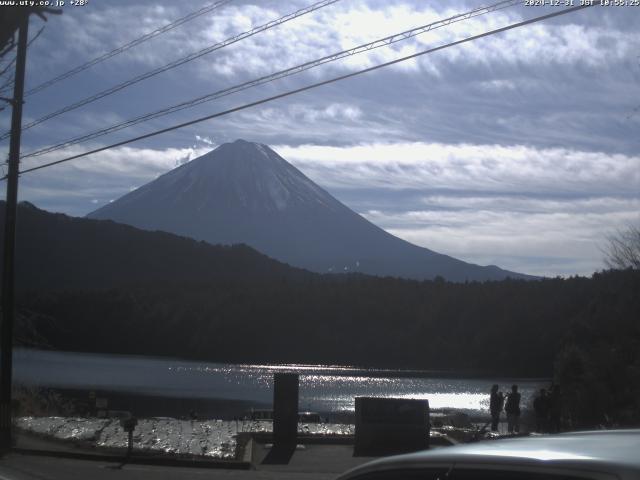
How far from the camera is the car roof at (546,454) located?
2414 millimetres

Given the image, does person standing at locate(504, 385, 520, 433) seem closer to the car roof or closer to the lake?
the car roof

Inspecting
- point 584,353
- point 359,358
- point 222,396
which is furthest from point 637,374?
point 359,358

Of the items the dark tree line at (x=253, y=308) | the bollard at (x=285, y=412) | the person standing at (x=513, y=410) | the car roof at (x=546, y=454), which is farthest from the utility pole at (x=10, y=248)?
the dark tree line at (x=253, y=308)

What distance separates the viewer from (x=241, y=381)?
81625 mm

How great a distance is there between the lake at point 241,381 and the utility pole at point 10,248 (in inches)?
1516

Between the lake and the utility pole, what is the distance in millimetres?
38505

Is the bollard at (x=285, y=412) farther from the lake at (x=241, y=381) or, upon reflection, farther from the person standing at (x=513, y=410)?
the lake at (x=241, y=381)

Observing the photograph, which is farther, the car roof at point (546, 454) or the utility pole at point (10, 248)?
the utility pole at point (10, 248)

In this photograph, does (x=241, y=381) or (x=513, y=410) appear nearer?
(x=513, y=410)

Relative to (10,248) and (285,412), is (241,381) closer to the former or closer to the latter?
(10,248)

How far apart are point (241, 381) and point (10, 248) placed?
64.1 meters

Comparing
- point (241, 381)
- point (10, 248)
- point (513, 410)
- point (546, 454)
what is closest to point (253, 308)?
point (241, 381)

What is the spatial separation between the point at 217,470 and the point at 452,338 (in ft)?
281

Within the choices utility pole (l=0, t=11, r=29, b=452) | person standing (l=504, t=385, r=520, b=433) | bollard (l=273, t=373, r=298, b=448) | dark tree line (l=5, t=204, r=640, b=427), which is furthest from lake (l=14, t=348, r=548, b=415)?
utility pole (l=0, t=11, r=29, b=452)
